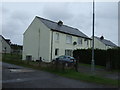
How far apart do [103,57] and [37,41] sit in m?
12.9

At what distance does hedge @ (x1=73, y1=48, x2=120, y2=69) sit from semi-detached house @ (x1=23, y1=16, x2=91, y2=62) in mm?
3102

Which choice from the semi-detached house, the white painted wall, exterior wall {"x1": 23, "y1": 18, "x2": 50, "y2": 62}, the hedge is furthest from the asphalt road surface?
the white painted wall

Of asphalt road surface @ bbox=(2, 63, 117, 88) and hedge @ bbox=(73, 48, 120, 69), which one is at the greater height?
hedge @ bbox=(73, 48, 120, 69)

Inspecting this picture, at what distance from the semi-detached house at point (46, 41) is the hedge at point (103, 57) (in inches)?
122

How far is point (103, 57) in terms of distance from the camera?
29562 millimetres

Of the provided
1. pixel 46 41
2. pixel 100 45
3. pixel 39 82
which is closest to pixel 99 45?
pixel 100 45

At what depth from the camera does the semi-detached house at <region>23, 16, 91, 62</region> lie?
30094 millimetres

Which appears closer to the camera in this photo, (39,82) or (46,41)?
(39,82)

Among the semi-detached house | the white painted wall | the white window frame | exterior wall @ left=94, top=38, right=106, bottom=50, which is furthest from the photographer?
exterior wall @ left=94, top=38, right=106, bottom=50

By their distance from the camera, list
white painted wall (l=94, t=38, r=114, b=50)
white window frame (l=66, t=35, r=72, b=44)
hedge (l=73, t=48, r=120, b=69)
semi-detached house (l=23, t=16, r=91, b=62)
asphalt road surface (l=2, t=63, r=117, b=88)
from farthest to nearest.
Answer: white painted wall (l=94, t=38, r=114, b=50)
white window frame (l=66, t=35, r=72, b=44)
semi-detached house (l=23, t=16, r=91, b=62)
hedge (l=73, t=48, r=120, b=69)
asphalt road surface (l=2, t=63, r=117, b=88)

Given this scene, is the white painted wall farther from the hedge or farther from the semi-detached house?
the hedge

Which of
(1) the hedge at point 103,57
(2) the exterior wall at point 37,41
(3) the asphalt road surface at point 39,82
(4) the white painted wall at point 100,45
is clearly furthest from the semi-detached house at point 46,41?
(4) the white painted wall at point 100,45

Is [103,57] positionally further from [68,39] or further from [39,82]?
[39,82]

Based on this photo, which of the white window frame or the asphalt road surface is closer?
the asphalt road surface
